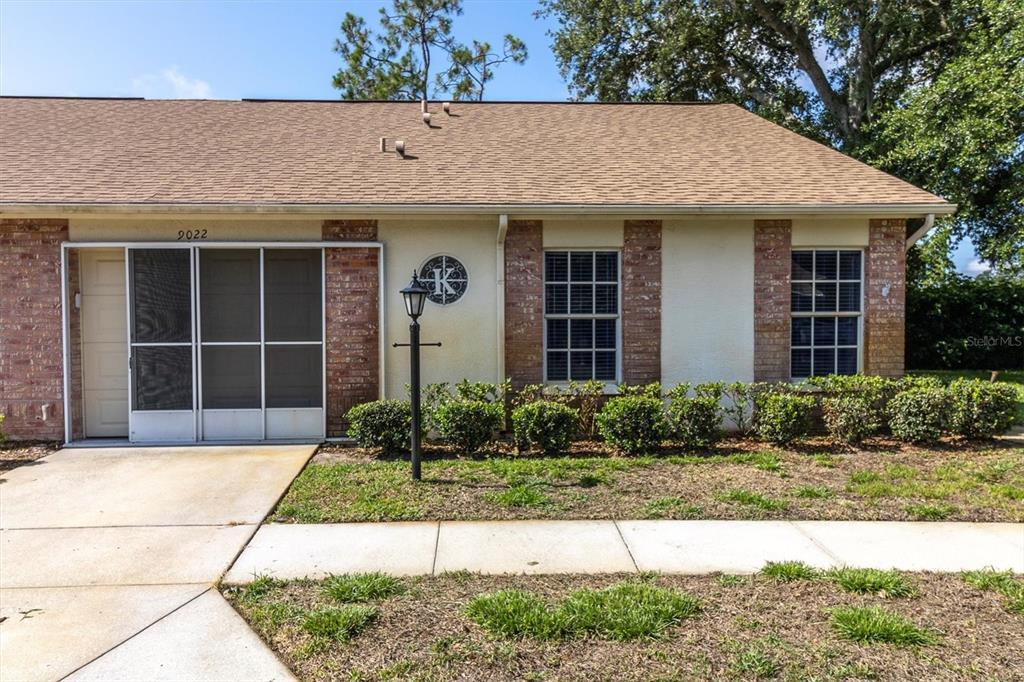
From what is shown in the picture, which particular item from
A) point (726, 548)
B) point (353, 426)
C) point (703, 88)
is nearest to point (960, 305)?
point (703, 88)

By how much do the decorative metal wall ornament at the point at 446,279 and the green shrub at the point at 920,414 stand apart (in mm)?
5484

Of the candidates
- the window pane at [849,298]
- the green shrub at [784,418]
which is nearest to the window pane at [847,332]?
the window pane at [849,298]

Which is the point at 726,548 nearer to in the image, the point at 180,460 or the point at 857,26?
the point at 180,460

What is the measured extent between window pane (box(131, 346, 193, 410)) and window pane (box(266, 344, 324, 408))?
1010mm

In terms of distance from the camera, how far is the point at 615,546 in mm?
4301

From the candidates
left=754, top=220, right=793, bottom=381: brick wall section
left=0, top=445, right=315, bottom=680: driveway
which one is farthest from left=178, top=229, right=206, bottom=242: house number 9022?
left=754, top=220, right=793, bottom=381: brick wall section

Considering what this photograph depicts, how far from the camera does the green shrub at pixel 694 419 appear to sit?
22.5 ft

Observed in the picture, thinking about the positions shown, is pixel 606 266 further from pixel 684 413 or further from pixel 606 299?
pixel 684 413

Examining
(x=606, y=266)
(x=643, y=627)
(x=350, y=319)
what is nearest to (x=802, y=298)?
(x=606, y=266)

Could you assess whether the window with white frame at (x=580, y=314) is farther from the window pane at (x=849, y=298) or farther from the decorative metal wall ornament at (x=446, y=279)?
the window pane at (x=849, y=298)

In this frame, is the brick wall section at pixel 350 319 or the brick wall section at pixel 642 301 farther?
the brick wall section at pixel 642 301

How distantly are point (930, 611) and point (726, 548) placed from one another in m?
1.23

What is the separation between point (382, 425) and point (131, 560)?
113 inches

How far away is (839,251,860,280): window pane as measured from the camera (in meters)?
7.96
